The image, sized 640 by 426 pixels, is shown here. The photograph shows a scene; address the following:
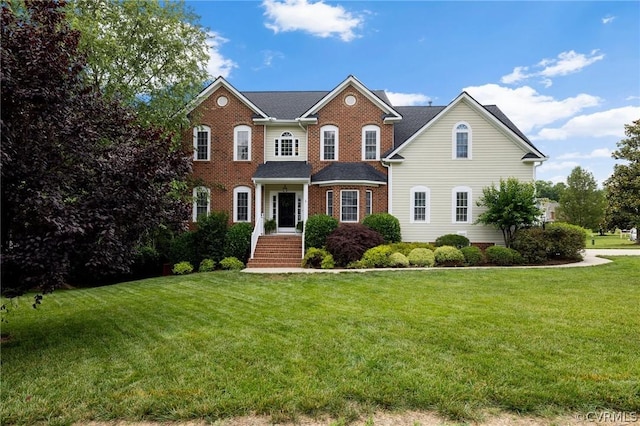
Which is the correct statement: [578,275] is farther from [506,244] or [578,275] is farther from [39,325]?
[39,325]

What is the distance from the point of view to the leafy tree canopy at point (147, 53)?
48.8 feet

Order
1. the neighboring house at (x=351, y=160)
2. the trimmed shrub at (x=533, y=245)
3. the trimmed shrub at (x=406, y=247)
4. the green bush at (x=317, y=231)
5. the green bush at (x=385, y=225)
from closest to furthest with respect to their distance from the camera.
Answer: the trimmed shrub at (x=533, y=245) → the trimmed shrub at (x=406, y=247) → the green bush at (x=317, y=231) → the green bush at (x=385, y=225) → the neighboring house at (x=351, y=160)

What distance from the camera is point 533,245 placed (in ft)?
50.4

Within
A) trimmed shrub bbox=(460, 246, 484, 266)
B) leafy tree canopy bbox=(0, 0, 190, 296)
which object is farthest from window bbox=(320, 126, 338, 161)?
leafy tree canopy bbox=(0, 0, 190, 296)

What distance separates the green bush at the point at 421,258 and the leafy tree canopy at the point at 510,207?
13.0ft

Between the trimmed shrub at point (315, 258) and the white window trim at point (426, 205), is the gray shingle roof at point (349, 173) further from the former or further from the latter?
the trimmed shrub at point (315, 258)

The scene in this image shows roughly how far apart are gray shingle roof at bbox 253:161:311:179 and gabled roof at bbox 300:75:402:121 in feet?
8.32

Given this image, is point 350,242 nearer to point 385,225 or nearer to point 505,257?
point 385,225

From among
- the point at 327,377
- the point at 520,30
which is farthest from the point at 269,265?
the point at 520,30

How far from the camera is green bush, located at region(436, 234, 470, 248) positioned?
1702 cm

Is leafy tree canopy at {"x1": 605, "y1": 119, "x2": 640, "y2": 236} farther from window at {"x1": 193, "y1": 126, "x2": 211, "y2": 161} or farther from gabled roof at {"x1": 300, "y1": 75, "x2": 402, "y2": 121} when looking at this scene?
window at {"x1": 193, "y1": 126, "x2": 211, "y2": 161}

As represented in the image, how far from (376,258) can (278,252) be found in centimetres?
453

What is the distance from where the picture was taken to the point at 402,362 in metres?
4.69

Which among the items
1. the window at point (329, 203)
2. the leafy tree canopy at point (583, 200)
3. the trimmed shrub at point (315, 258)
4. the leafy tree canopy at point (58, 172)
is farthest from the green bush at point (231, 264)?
the leafy tree canopy at point (583, 200)
